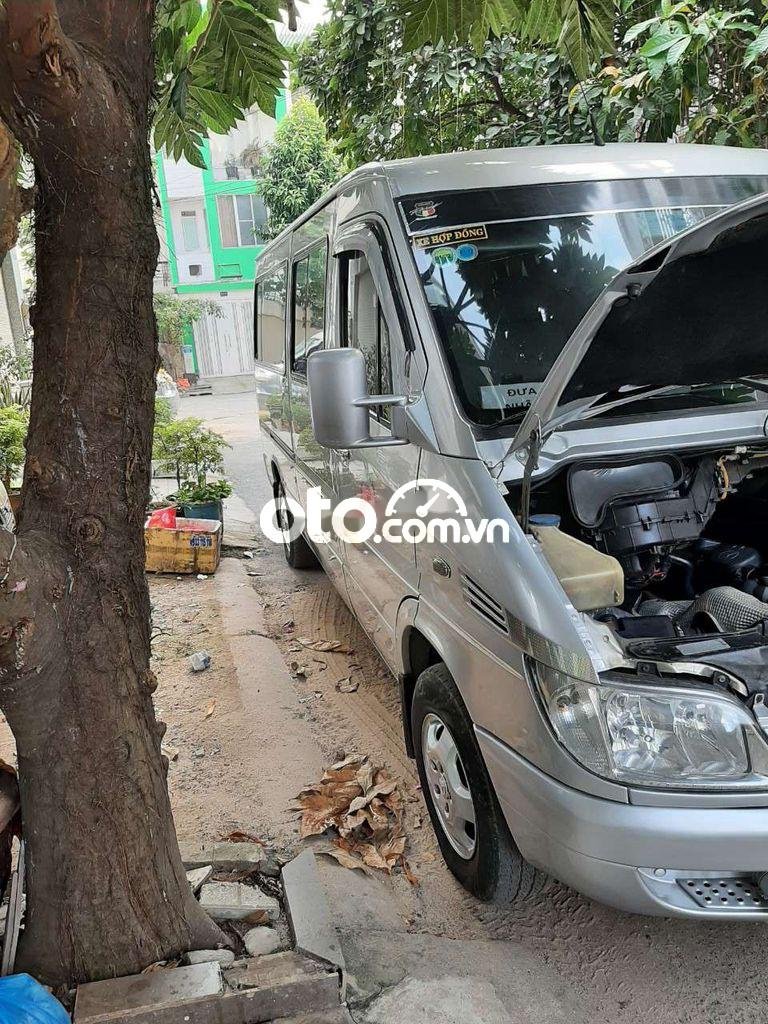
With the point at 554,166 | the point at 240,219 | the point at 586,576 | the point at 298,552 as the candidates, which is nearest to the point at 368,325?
the point at 554,166

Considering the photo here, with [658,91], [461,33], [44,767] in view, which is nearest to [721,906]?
[44,767]

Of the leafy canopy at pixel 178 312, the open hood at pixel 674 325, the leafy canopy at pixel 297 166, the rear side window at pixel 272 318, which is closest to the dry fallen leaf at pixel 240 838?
the open hood at pixel 674 325

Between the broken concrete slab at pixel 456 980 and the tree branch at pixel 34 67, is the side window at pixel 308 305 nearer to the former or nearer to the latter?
the tree branch at pixel 34 67

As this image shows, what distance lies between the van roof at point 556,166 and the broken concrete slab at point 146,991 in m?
2.71

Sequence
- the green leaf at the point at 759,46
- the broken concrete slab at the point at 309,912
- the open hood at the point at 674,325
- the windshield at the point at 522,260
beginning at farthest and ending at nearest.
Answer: the green leaf at the point at 759,46 < the windshield at the point at 522,260 < the broken concrete slab at the point at 309,912 < the open hood at the point at 674,325

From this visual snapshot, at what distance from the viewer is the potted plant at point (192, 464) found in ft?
25.0

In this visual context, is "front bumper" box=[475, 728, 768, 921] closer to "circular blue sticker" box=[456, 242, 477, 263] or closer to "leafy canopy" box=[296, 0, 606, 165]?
"circular blue sticker" box=[456, 242, 477, 263]

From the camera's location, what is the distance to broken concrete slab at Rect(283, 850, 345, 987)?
97.2 inches

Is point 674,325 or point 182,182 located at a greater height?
point 182,182

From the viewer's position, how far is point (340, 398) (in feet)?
8.86

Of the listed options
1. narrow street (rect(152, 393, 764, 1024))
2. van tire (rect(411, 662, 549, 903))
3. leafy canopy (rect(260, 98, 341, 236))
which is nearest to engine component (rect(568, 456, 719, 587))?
van tire (rect(411, 662, 549, 903))

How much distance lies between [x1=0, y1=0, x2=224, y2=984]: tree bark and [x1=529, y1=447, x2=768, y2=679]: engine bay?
1.27 m

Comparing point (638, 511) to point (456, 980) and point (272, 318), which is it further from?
point (272, 318)

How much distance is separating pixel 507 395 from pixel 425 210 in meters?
0.81
